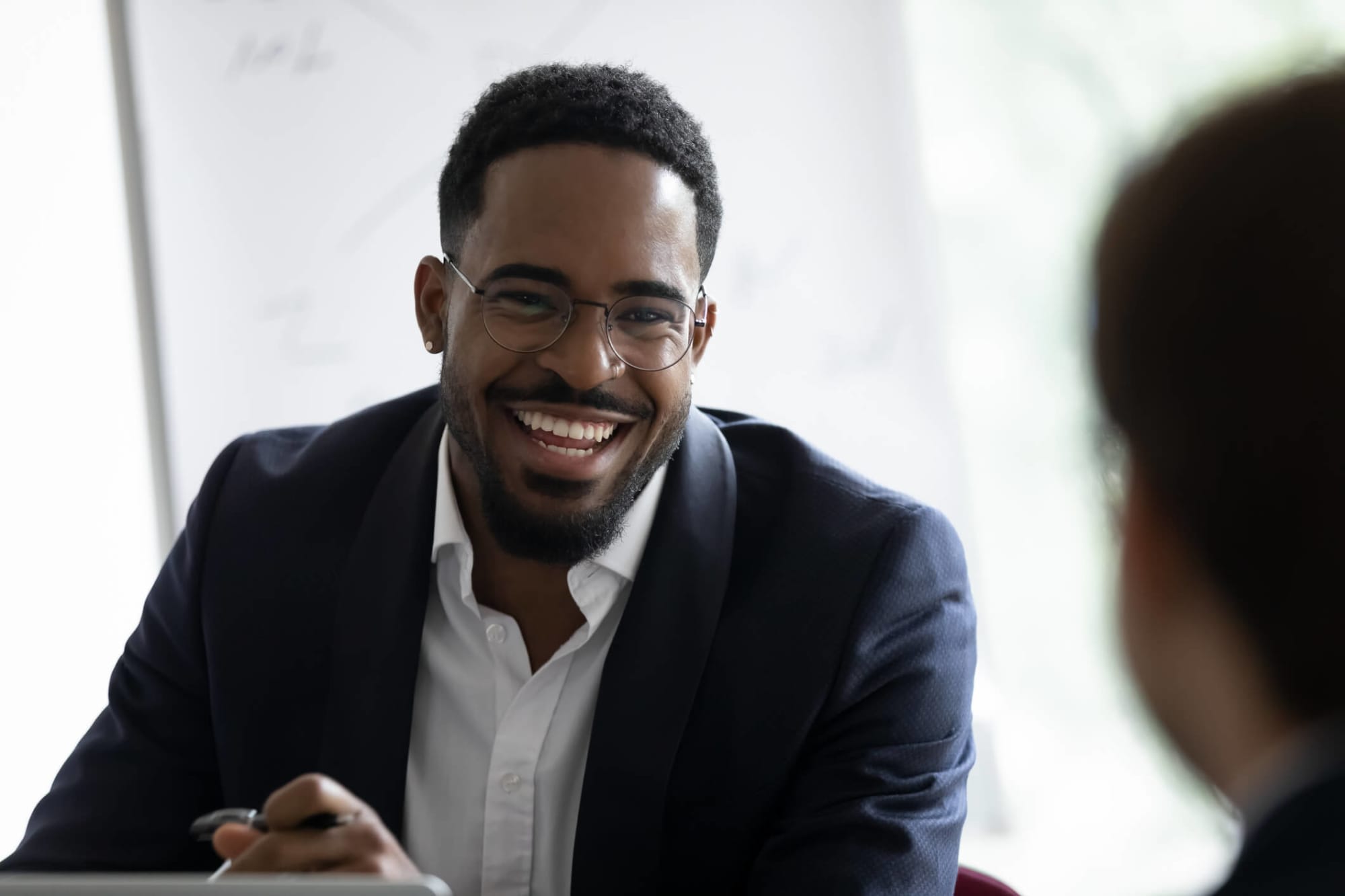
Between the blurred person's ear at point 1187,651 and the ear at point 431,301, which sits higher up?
the ear at point 431,301

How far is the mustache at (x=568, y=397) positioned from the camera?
1.53 m

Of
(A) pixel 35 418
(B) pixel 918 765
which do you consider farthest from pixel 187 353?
(B) pixel 918 765

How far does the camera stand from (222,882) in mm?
764

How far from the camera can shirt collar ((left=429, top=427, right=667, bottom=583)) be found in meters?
1.58

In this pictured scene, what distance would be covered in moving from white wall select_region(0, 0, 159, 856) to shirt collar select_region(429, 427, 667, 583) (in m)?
1.27

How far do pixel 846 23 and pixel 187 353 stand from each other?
5.08ft

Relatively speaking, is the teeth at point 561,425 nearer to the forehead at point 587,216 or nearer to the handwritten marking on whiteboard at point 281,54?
the forehead at point 587,216

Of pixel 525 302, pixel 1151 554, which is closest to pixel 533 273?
pixel 525 302

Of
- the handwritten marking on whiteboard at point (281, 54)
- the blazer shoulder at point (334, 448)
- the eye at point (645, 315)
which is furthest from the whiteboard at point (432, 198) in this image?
the eye at point (645, 315)

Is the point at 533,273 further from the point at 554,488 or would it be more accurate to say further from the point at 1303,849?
the point at 1303,849

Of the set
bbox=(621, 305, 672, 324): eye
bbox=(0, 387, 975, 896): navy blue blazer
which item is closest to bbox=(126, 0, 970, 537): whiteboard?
bbox=(0, 387, 975, 896): navy blue blazer

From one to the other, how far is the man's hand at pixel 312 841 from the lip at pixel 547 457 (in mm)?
508

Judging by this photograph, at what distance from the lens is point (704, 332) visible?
1661 mm

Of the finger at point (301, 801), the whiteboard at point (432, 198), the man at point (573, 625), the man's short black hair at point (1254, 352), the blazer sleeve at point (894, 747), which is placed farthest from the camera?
the whiteboard at point (432, 198)
